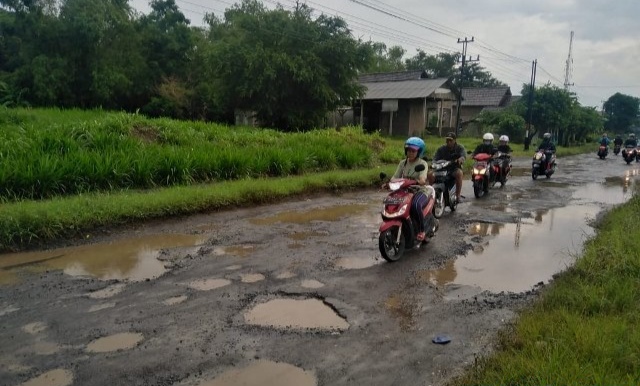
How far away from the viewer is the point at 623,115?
191 ft

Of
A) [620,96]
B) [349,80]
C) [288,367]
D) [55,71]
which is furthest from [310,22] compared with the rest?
[620,96]

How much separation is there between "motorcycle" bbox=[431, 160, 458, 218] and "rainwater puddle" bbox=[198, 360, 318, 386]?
569 cm

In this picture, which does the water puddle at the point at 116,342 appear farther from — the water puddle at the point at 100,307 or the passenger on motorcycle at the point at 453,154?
the passenger on motorcycle at the point at 453,154

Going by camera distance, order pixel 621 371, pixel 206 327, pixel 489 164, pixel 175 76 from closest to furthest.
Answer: pixel 621 371
pixel 206 327
pixel 489 164
pixel 175 76

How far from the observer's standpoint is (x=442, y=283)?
17.4ft

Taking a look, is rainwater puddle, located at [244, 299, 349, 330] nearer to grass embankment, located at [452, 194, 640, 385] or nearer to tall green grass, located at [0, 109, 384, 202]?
grass embankment, located at [452, 194, 640, 385]

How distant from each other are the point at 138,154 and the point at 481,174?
7964 millimetres

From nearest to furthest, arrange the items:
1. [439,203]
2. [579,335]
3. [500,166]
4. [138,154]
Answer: [579,335] < [439,203] < [138,154] < [500,166]

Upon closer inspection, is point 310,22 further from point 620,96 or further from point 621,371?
point 620,96

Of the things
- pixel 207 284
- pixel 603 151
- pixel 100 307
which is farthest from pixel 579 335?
pixel 603 151

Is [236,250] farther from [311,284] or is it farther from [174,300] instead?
[174,300]

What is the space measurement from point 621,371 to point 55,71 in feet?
94.2

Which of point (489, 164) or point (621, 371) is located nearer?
point (621, 371)

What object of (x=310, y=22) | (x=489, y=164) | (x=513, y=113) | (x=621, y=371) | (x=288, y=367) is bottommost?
(x=288, y=367)
